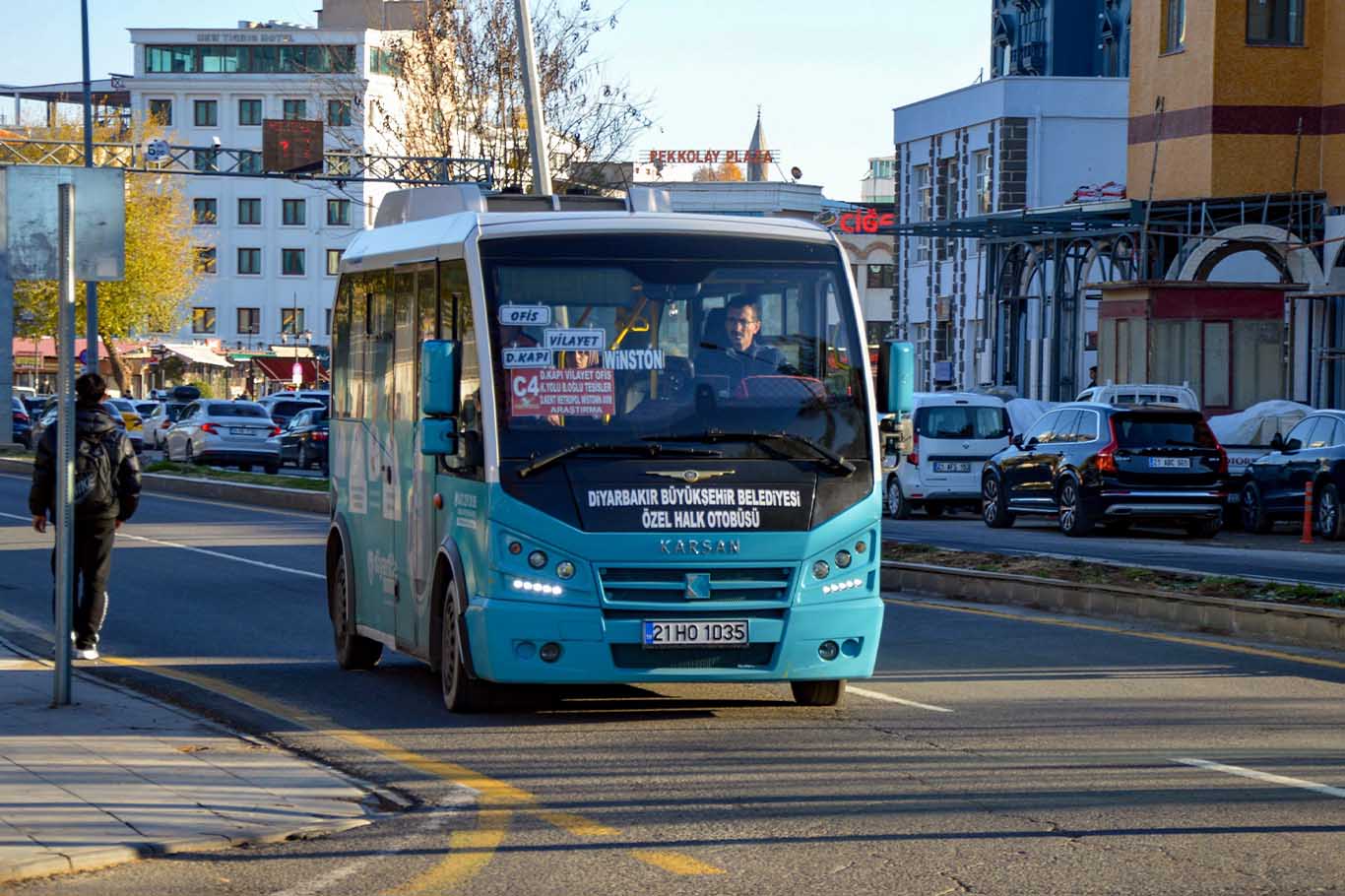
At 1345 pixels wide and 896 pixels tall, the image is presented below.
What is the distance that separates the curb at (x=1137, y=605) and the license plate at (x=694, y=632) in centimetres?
569

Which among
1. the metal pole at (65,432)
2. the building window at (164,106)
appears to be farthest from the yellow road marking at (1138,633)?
the building window at (164,106)

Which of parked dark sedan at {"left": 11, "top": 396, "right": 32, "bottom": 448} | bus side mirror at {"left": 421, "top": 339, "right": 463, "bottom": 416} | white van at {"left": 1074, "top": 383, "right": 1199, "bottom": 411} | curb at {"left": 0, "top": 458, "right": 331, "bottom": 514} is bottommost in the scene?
parked dark sedan at {"left": 11, "top": 396, "right": 32, "bottom": 448}

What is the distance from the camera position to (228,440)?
165 ft

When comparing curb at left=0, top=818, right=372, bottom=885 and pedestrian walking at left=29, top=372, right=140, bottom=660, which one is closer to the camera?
curb at left=0, top=818, right=372, bottom=885

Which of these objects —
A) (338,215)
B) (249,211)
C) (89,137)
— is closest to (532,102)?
(89,137)

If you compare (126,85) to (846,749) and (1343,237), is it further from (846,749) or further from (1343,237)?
(846,749)

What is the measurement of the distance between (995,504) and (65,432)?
2147 centimetres

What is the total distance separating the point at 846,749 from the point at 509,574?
1854 mm

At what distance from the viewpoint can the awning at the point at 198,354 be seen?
105 m

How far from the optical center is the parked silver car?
50406 mm

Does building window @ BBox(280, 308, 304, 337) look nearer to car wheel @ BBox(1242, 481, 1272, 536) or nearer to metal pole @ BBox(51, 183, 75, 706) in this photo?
car wheel @ BBox(1242, 481, 1272, 536)

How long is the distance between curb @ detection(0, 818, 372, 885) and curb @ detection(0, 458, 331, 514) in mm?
25369

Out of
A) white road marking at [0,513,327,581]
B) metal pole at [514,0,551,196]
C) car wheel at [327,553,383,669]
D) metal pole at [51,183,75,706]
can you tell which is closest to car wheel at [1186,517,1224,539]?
metal pole at [514,0,551,196]

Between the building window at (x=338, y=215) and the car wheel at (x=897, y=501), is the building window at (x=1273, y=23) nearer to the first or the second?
the car wheel at (x=897, y=501)
